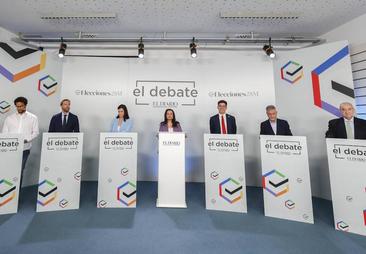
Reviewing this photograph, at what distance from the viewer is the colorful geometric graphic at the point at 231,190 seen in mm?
2656

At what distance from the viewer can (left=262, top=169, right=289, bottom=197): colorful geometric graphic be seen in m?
2.47

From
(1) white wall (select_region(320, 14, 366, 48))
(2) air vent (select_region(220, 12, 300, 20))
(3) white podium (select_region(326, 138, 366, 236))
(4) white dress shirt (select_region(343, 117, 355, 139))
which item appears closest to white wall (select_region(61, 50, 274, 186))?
(2) air vent (select_region(220, 12, 300, 20))

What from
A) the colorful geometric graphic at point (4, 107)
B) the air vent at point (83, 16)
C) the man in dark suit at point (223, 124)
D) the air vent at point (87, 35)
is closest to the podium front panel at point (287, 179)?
the man in dark suit at point (223, 124)

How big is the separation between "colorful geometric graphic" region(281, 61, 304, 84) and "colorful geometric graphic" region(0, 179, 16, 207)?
17.8 ft

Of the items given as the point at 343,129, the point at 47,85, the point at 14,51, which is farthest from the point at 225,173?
the point at 14,51

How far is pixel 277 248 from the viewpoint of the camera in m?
1.85

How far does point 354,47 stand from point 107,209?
5.34 m

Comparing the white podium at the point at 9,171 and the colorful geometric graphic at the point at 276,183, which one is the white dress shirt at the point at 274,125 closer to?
the colorful geometric graphic at the point at 276,183

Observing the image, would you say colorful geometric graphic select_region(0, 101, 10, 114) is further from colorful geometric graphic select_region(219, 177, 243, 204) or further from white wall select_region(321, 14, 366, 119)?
white wall select_region(321, 14, 366, 119)

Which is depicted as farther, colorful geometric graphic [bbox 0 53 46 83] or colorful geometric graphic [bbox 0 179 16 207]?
colorful geometric graphic [bbox 0 53 46 83]

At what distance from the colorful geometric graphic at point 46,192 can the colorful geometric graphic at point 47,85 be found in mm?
2469

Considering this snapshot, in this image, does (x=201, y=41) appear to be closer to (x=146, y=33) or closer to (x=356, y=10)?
(x=146, y=33)

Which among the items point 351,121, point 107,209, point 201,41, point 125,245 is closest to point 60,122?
point 107,209

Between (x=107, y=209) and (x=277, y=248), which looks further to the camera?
(x=107, y=209)
